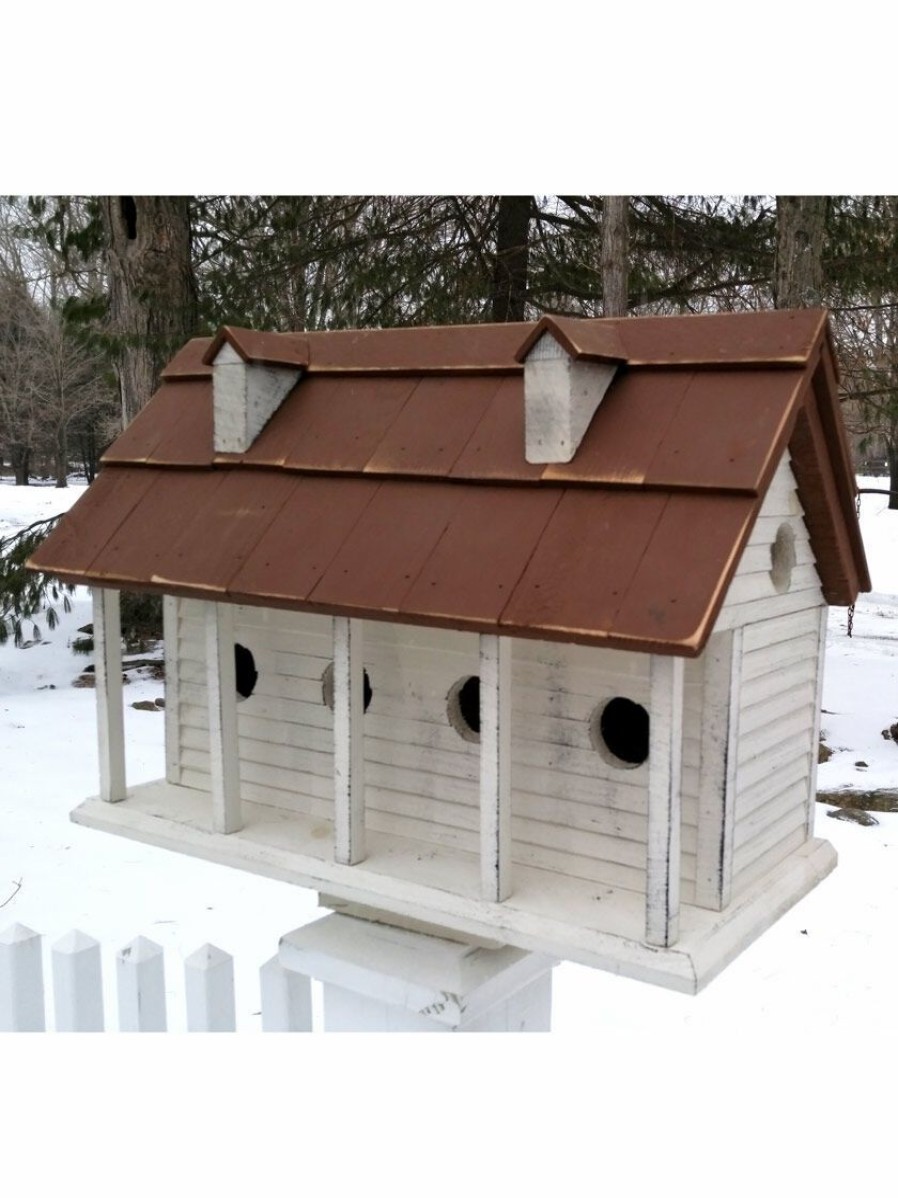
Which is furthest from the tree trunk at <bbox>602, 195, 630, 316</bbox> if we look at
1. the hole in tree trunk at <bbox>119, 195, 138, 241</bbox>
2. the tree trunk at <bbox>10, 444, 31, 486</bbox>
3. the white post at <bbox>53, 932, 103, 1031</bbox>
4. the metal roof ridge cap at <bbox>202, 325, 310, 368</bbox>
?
the tree trunk at <bbox>10, 444, 31, 486</bbox>

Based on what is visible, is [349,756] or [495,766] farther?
[349,756]

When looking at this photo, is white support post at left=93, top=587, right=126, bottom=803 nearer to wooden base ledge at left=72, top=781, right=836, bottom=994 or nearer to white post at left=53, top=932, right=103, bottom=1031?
wooden base ledge at left=72, top=781, right=836, bottom=994

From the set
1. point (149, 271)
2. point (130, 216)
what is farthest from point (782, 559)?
point (130, 216)

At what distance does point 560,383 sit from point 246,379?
0.61 metres

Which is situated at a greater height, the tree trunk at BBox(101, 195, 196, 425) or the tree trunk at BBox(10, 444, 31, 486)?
the tree trunk at BBox(101, 195, 196, 425)

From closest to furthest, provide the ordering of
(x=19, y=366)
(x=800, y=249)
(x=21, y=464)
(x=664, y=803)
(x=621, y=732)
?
1. (x=664, y=803)
2. (x=621, y=732)
3. (x=800, y=249)
4. (x=19, y=366)
5. (x=21, y=464)

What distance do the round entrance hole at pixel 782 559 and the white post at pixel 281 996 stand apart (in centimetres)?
120

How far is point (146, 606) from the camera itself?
551 centimetres

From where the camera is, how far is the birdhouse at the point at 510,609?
4.61 ft

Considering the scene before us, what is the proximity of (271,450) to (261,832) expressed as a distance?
0.66 meters

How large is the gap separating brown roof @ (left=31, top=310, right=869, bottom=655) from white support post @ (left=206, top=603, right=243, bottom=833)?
0.57 ft

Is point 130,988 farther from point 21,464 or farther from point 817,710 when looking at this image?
point 21,464

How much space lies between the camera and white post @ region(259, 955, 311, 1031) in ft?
6.88

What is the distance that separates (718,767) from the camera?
4.95 feet
